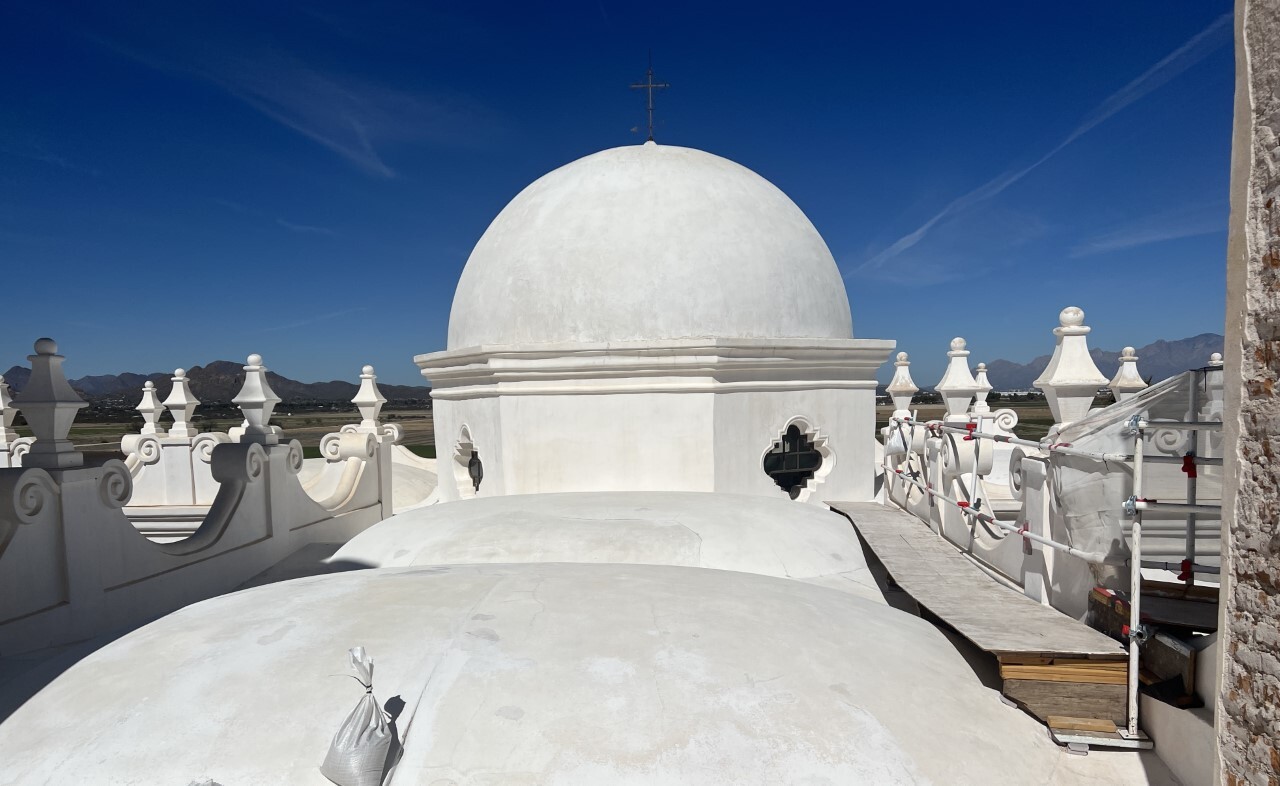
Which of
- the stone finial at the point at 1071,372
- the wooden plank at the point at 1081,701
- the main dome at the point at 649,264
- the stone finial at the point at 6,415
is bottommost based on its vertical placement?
the wooden plank at the point at 1081,701

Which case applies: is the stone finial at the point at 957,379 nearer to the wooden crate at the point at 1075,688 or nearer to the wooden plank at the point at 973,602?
the wooden plank at the point at 973,602

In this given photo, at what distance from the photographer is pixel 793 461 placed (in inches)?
425

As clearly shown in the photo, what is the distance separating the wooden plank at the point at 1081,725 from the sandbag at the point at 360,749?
371 cm

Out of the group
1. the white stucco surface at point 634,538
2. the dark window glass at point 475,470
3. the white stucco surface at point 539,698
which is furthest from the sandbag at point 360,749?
the dark window glass at point 475,470

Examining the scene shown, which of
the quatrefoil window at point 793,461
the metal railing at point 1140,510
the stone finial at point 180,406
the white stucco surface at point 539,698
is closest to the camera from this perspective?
the white stucco surface at point 539,698

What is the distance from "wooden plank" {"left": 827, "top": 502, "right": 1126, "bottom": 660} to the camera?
14.2 ft

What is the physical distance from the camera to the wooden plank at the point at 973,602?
170 inches

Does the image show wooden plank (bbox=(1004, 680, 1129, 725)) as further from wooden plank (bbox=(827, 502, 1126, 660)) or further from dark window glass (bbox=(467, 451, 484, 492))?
dark window glass (bbox=(467, 451, 484, 492))

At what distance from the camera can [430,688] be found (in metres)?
3.48

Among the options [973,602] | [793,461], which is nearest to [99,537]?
[973,602]

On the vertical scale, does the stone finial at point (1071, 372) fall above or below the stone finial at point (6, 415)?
above

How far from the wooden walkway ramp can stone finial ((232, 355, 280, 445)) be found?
288 inches

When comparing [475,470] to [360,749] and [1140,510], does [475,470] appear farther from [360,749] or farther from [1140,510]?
[1140,510]

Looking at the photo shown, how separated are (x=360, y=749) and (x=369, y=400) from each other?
12.0 m
